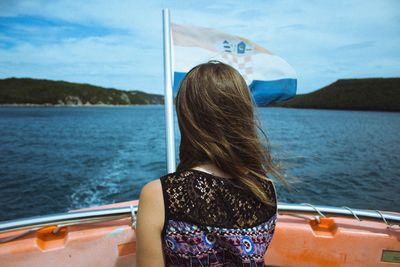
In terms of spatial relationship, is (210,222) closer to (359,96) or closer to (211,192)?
(211,192)

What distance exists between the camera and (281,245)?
240cm

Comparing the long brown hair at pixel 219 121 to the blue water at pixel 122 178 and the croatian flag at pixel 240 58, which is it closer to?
the croatian flag at pixel 240 58

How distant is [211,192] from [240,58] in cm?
260

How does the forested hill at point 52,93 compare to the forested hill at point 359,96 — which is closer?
the forested hill at point 359,96

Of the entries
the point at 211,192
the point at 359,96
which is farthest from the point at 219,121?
the point at 359,96

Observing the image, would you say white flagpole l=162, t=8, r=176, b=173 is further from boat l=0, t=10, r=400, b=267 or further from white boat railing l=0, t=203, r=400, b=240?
white boat railing l=0, t=203, r=400, b=240

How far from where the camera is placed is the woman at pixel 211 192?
1005mm

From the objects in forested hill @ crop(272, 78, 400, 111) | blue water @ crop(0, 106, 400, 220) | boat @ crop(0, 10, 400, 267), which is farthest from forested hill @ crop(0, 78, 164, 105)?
boat @ crop(0, 10, 400, 267)

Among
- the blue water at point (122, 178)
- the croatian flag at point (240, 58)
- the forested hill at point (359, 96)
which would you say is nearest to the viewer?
the croatian flag at point (240, 58)

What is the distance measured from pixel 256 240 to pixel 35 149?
21166 millimetres

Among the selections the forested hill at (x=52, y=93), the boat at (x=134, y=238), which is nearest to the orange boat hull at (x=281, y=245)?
the boat at (x=134, y=238)

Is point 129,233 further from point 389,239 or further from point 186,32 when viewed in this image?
point 186,32

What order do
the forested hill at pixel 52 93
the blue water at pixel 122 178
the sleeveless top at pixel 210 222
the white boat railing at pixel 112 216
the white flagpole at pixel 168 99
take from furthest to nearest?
the forested hill at pixel 52 93 < the blue water at pixel 122 178 < the white flagpole at pixel 168 99 < the white boat railing at pixel 112 216 < the sleeveless top at pixel 210 222

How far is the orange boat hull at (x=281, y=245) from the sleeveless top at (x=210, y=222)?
126 centimetres
